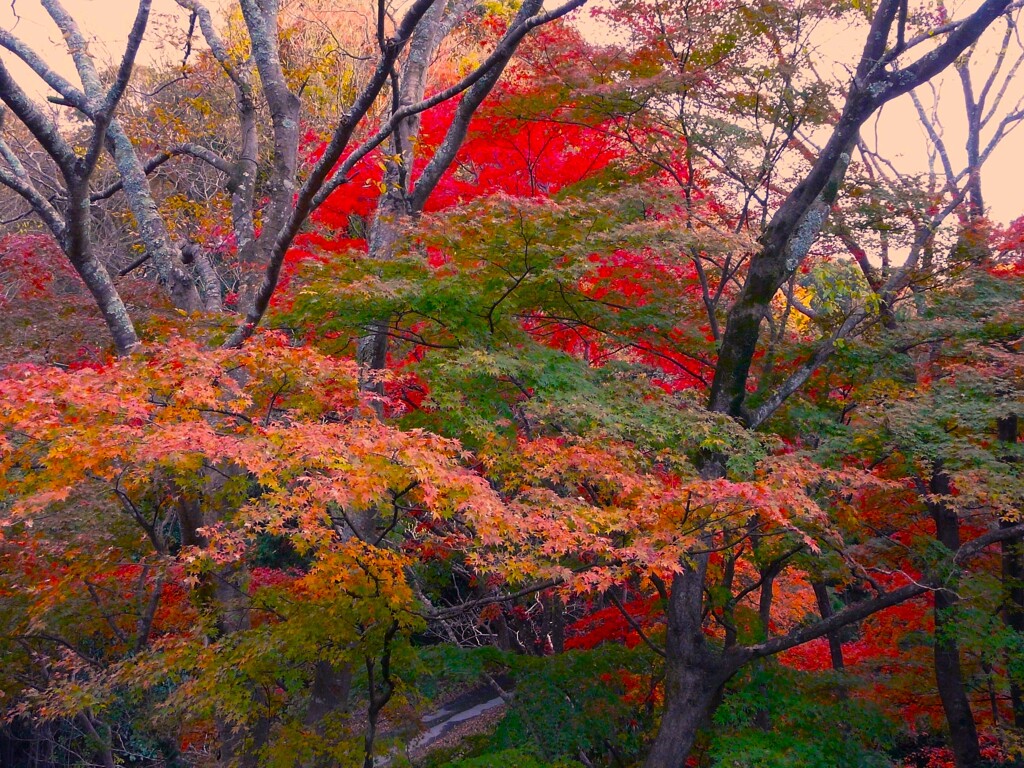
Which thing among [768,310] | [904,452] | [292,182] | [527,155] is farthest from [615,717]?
[527,155]

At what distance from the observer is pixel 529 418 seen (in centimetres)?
692

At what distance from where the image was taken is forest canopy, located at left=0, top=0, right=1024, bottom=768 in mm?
4953

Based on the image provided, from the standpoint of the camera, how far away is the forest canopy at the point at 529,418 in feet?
16.3

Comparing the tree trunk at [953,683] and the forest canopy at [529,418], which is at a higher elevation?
the forest canopy at [529,418]

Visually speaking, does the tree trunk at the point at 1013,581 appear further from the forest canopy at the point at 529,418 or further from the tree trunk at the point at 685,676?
the tree trunk at the point at 685,676

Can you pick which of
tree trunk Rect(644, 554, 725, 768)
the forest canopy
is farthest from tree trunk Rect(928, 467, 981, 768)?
tree trunk Rect(644, 554, 725, 768)

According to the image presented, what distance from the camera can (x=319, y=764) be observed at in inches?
229

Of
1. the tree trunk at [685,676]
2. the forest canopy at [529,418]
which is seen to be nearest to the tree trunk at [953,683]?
the forest canopy at [529,418]

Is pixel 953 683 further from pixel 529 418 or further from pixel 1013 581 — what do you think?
pixel 529 418

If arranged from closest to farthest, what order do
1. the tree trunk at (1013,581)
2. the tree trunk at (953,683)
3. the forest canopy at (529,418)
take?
the forest canopy at (529,418) < the tree trunk at (1013,581) < the tree trunk at (953,683)

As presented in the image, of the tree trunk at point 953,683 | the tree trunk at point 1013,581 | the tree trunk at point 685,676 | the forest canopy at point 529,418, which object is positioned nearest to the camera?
the forest canopy at point 529,418

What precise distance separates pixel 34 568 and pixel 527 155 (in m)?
7.97

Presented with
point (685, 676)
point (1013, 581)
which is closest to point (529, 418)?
point (685, 676)

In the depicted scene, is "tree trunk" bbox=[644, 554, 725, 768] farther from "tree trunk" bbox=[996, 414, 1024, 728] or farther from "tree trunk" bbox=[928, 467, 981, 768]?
"tree trunk" bbox=[996, 414, 1024, 728]
